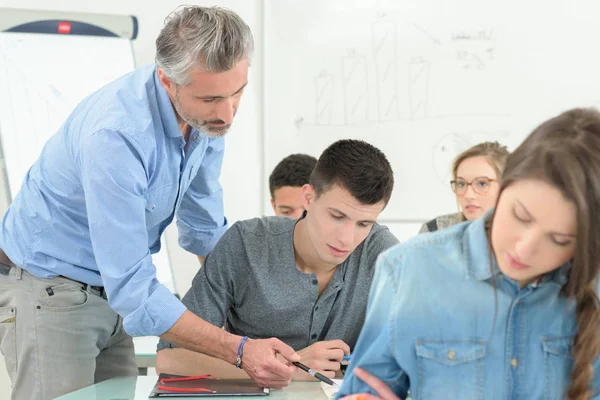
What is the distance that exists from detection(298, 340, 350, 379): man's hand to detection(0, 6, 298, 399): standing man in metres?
0.13

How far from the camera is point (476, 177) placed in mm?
2871

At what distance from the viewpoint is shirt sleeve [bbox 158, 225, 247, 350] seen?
186 cm

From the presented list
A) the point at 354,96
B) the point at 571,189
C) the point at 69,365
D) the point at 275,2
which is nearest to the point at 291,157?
the point at 354,96

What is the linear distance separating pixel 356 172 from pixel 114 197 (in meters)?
0.61

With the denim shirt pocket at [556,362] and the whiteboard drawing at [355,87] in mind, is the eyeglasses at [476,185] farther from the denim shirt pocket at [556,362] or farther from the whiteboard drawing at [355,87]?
the denim shirt pocket at [556,362]

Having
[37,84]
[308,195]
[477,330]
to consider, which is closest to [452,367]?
[477,330]

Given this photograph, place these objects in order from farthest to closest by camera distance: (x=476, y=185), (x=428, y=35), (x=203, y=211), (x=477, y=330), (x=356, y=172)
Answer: (x=428, y=35)
(x=476, y=185)
(x=203, y=211)
(x=356, y=172)
(x=477, y=330)

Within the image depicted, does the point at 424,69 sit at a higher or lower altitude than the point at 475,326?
higher

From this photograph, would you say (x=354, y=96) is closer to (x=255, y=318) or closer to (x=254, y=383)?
(x=255, y=318)

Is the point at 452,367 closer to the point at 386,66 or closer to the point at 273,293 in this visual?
the point at 273,293

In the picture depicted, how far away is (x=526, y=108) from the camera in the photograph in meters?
3.58

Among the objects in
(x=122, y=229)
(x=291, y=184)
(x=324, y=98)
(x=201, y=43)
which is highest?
(x=201, y=43)

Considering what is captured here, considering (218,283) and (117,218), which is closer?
(117,218)

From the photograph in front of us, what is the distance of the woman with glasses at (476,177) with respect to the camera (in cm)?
280
